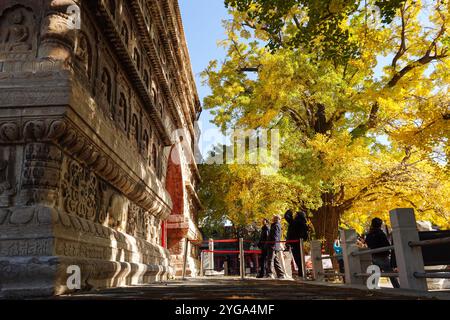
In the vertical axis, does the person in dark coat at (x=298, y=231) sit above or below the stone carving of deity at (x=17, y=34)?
below

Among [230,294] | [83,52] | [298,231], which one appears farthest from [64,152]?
[298,231]

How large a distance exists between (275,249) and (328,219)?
3.24 meters

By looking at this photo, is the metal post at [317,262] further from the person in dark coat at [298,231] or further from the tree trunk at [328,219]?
the tree trunk at [328,219]

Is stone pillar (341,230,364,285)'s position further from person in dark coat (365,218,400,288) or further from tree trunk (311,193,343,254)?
tree trunk (311,193,343,254)

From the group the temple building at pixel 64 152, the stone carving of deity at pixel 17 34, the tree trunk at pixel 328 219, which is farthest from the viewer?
the tree trunk at pixel 328 219

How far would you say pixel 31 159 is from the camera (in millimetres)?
3588

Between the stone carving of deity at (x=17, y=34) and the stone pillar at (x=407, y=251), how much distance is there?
486 cm

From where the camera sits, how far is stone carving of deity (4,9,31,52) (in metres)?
3.98

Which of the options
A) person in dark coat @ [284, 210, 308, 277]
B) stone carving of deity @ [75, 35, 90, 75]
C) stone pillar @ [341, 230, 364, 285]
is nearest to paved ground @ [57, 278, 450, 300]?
stone pillar @ [341, 230, 364, 285]

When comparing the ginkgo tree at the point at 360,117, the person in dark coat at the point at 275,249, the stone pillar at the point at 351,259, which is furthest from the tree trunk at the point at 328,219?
the stone pillar at the point at 351,259

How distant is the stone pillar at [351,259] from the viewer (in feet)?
21.6

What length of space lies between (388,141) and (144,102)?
9.39 metres

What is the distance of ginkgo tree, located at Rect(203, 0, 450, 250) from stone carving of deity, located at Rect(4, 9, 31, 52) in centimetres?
673

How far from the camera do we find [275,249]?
10.3 m
